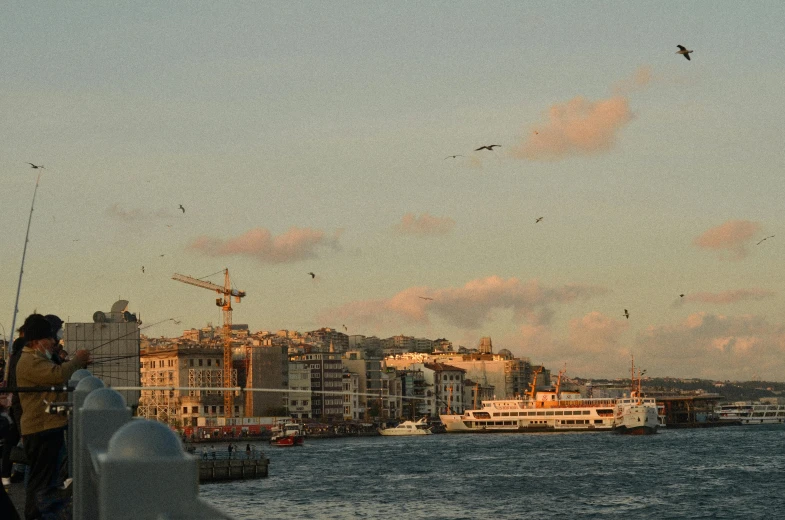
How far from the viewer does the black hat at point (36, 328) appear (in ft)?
19.3

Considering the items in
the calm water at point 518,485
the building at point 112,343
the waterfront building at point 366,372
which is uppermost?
the waterfront building at point 366,372

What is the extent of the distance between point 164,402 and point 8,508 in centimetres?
12807

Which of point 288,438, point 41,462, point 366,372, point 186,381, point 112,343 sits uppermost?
point 366,372

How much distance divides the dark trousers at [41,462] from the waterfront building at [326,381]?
130m

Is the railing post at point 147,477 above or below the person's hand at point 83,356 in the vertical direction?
below

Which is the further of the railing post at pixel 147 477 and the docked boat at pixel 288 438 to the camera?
the docked boat at pixel 288 438

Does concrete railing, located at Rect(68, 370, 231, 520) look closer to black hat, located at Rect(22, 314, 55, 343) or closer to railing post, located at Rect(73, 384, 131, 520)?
railing post, located at Rect(73, 384, 131, 520)

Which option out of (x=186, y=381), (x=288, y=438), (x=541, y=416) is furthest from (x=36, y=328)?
(x=186, y=381)

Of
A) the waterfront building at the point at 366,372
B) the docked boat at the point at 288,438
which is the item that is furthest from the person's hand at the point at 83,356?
the waterfront building at the point at 366,372

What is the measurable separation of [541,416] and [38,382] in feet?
388

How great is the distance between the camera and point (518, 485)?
52.8m

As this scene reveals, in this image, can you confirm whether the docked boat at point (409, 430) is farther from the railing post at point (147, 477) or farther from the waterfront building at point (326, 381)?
the railing post at point (147, 477)

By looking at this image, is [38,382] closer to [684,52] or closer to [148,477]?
[148,477]

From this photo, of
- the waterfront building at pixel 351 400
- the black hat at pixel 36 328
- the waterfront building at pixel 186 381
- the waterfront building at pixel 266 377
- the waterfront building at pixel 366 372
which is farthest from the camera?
the waterfront building at pixel 366 372
